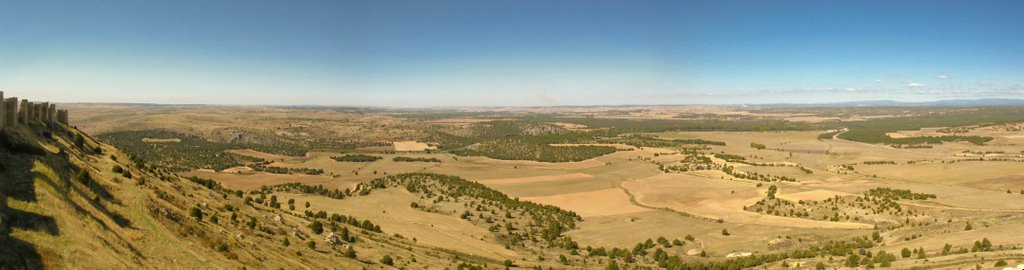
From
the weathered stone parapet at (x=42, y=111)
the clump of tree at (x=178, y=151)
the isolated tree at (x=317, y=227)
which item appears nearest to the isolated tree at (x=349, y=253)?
the isolated tree at (x=317, y=227)

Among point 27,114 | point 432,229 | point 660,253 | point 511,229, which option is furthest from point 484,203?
point 27,114

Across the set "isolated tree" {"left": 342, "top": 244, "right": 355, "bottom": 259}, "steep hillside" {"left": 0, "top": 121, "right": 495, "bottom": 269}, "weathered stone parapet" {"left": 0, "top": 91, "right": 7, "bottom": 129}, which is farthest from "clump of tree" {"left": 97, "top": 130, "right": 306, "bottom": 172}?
"isolated tree" {"left": 342, "top": 244, "right": 355, "bottom": 259}

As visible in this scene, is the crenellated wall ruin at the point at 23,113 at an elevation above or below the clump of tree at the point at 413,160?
above

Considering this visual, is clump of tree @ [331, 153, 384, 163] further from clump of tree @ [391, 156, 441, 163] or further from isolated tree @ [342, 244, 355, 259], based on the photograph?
isolated tree @ [342, 244, 355, 259]

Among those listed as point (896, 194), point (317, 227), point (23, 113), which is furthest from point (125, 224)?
point (896, 194)

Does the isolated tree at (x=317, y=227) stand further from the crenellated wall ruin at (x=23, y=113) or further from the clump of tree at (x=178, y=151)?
the clump of tree at (x=178, y=151)

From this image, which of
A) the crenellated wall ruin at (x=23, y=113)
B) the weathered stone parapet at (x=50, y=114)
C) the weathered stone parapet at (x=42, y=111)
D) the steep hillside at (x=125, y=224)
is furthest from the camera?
the weathered stone parapet at (x=50, y=114)

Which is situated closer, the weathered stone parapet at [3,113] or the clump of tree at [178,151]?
the weathered stone parapet at [3,113]

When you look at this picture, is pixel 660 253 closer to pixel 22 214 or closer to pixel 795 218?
pixel 795 218
